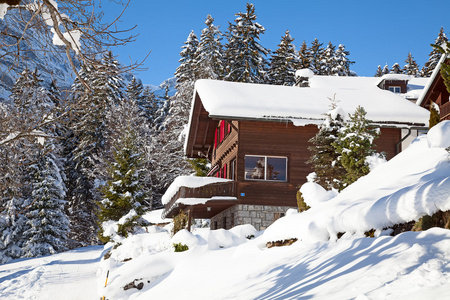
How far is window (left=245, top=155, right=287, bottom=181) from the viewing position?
23.1 m

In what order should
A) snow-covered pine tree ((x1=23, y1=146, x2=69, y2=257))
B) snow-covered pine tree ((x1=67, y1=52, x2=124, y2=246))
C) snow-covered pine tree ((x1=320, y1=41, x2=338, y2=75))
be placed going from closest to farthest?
snow-covered pine tree ((x1=23, y1=146, x2=69, y2=257)) → snow-covered pine tree ((x1=67, y1=52, x2=124, y2=246)) → snow-covered pine tree ((x1=320, y1=41, x2=338, y2=75))

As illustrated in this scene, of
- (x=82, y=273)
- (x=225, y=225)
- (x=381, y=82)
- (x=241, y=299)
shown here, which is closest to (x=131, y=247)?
(x=82, y=273)

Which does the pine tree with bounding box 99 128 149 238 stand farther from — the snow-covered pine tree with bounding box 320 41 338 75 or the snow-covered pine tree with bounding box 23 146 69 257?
the snow-covered pine tree with bounding box 320 41 338 75

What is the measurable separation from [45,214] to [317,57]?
34.8 m

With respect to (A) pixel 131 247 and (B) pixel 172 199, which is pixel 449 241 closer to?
(A) pixel 131 247

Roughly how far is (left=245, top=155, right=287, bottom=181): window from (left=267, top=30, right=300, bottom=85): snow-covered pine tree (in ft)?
90.3

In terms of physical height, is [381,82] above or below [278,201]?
above

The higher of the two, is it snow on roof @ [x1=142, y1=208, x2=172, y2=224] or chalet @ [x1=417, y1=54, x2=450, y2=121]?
chalet @ [x1=417, y1=54, x2=450, y2=121]

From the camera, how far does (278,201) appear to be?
22688mm

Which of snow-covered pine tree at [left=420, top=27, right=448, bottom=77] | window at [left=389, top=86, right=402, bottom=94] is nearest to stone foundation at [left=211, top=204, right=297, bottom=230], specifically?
window at [left=389, top=86, right=402, bottom=94]

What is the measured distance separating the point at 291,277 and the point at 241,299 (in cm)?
88

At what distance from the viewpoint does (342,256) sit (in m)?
7.32

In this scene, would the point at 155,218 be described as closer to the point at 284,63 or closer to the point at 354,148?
the point at 284,63

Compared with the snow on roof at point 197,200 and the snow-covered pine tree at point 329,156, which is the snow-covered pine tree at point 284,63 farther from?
the snow-covered pine tree at point 329,156
